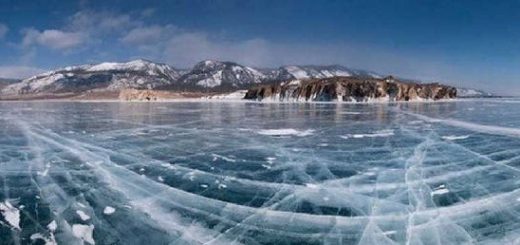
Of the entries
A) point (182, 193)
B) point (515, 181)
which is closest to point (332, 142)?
point (515, 181)

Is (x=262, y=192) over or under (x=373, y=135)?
under

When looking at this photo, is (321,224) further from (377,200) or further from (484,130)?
(484,130)

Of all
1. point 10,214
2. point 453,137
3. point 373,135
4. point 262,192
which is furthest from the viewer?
point 373,135

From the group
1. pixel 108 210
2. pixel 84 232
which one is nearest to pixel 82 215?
pixel 108 210

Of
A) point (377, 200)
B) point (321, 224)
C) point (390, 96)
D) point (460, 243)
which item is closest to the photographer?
point (460, 243)

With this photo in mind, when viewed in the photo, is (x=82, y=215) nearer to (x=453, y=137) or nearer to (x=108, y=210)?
(x=108, y=210)

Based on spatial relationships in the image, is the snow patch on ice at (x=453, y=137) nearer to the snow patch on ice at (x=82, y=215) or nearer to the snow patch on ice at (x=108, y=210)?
the snow patch on ice at (x=108, y=210)

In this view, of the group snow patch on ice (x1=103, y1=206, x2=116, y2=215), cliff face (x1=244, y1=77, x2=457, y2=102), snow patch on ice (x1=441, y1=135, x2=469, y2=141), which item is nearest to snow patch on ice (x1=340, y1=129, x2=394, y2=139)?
snow patch on ice (x1=441, y1=135, x2=469, y2=141)

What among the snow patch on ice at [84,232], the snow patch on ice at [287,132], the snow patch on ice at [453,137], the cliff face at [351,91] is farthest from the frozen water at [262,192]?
the cliff face at [351,91]
